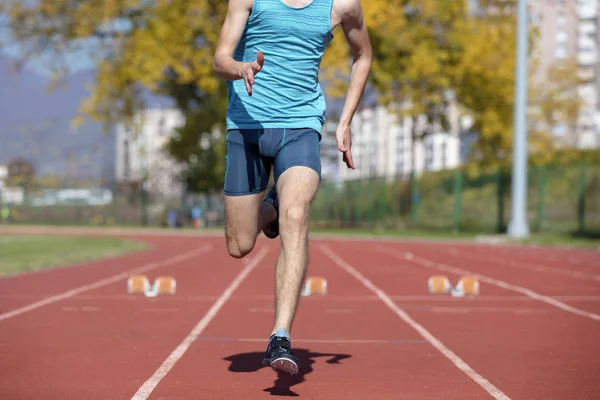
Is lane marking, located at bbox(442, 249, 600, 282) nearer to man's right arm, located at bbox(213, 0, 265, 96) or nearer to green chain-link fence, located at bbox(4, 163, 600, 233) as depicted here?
green chain-link fence, located at bbox(4, 163, 600, 233)

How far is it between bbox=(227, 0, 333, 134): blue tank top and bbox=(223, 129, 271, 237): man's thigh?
9 cm

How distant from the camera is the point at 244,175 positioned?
5785mm

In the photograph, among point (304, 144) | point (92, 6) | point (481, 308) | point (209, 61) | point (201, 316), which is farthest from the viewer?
point (92, 6)

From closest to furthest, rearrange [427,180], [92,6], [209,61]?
[209,61] < [92,6] < [427,180]

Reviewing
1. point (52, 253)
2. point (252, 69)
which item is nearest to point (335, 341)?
point (252, 69)

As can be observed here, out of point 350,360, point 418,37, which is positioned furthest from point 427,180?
point 350,360

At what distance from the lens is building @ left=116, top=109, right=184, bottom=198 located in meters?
38.4

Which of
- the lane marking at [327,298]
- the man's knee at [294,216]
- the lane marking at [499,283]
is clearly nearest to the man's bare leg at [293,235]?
the man's knee at [294,216]

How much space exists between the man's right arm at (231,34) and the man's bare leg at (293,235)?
0.68 m

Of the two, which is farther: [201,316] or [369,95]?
[369,95]

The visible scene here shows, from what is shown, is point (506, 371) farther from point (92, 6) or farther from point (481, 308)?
point (92, 6)

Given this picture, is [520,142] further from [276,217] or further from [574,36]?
[574,36]

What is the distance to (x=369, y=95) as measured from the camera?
40031 millimetres

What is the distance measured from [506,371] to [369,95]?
34165 mm
